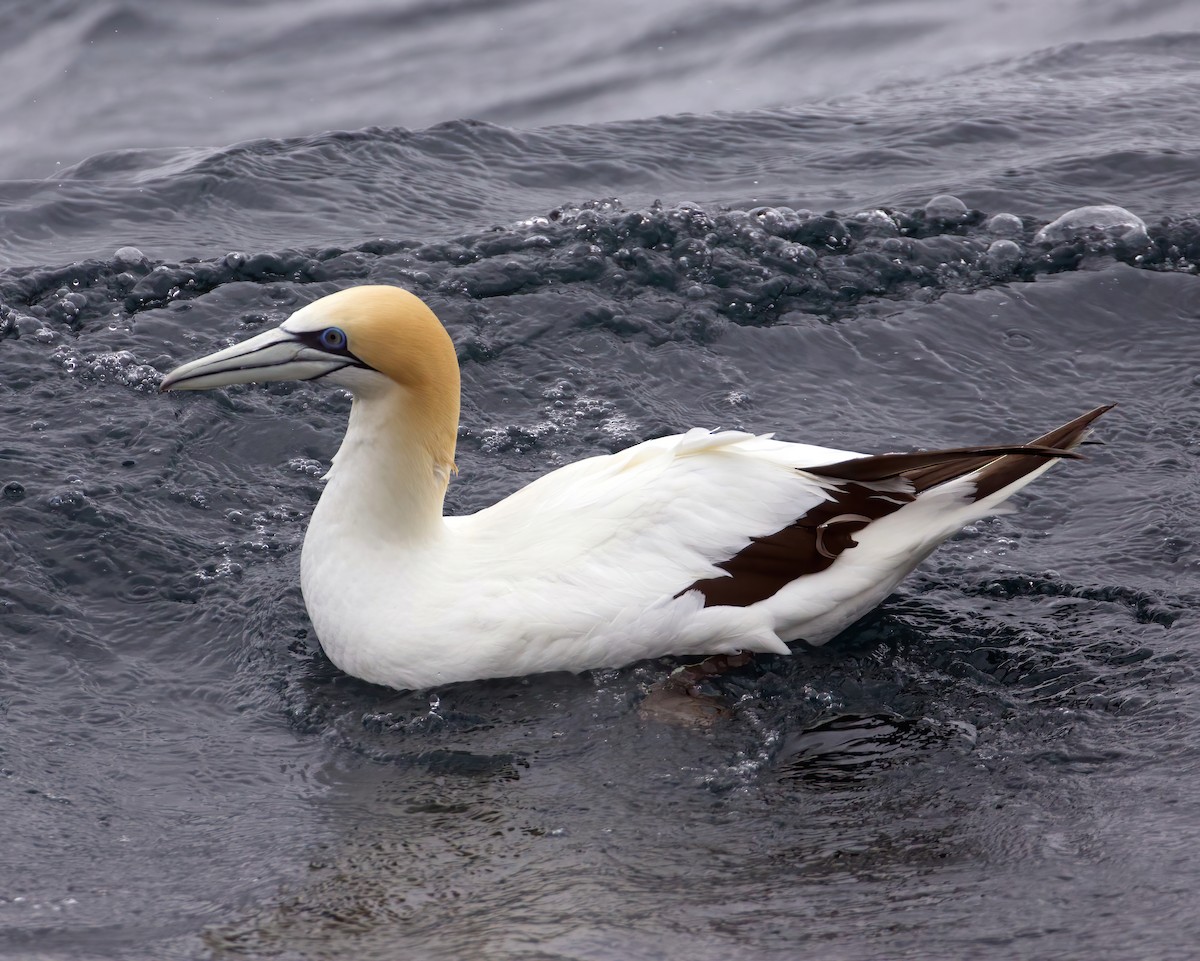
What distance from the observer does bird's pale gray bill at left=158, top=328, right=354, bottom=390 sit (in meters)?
5.35

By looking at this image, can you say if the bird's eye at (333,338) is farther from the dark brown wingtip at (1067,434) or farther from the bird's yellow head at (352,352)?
the dark brown wingtip at (1067,434)

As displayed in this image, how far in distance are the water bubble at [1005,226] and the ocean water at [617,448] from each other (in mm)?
32

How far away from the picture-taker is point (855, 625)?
19.1 feet

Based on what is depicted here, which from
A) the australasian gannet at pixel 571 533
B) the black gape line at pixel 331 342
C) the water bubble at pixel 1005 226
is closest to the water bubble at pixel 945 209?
the water bubble at pixel 1005 226

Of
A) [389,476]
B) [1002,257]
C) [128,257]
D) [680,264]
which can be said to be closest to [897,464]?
[389,476]

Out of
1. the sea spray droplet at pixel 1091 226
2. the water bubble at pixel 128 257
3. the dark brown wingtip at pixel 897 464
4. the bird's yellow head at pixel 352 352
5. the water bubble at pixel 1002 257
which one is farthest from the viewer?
the sea spray droplet at pixel 1091 226

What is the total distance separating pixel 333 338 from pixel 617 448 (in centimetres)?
204

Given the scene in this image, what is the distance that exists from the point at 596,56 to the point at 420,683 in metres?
9.26

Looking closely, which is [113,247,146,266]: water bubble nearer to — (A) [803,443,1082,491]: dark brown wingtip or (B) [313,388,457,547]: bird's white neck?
(B) [313,388,457,547]: bird's white neck

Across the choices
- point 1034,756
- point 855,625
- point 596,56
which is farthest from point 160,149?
point 1034,756

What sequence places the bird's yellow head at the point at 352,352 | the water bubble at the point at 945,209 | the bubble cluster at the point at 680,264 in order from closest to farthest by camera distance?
the bird's yellow head at the point at 352,352 < the bubble cluster at the point at 680,264 < the water bubble at the point at 945,209

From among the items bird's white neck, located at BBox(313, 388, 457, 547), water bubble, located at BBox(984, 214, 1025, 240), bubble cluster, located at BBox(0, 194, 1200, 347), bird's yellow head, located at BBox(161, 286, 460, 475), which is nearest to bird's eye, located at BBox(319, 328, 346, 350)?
bird's yellow head, located at BBox(161, 286, 460, 475)

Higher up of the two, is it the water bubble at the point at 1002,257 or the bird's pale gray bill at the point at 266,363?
the bird's pale gray bill at the point at 266,363

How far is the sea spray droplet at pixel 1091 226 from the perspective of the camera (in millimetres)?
8625
